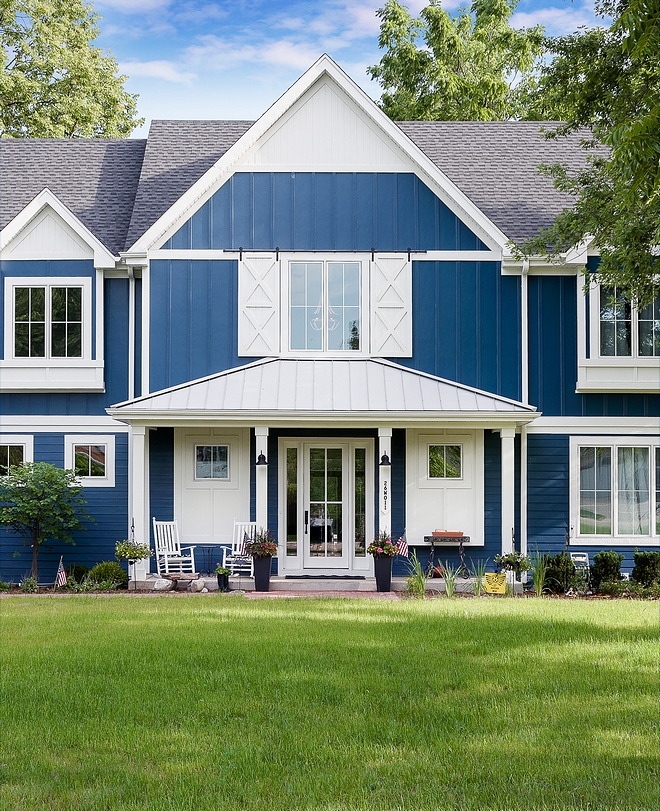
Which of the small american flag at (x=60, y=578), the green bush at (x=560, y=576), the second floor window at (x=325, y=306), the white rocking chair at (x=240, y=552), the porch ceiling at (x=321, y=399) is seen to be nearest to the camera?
the porch ceiling at (x=321, y=399)

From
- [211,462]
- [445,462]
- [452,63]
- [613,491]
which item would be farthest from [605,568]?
[452,63]

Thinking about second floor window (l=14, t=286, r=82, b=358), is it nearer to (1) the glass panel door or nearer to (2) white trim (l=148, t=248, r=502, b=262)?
(2) white trim (l=148, t=248, r=502, b=262)

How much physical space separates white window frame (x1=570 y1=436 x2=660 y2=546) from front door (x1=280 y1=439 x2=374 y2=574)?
3.71m

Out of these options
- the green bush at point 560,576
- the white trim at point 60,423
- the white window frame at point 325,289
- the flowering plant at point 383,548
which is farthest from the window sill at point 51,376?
the green bush at point 560,576

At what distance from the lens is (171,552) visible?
1602 centimetres

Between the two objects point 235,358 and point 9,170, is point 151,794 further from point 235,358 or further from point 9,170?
point 9,170

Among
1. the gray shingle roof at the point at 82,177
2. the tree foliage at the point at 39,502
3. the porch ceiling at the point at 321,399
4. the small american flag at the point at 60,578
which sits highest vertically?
the gray shingle roof at the point at 82,177

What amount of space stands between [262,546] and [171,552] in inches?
73.5

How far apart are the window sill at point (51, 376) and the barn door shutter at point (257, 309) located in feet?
8.99

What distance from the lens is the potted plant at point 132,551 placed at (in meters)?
15.3

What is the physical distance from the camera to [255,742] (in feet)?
21.2

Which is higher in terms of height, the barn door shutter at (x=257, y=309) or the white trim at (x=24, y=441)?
the barn door shutter at (x=257, y=309)

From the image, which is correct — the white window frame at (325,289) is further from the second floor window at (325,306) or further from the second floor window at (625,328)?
the second floor window at (625,328)

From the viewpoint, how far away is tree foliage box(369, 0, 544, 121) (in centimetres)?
2764
